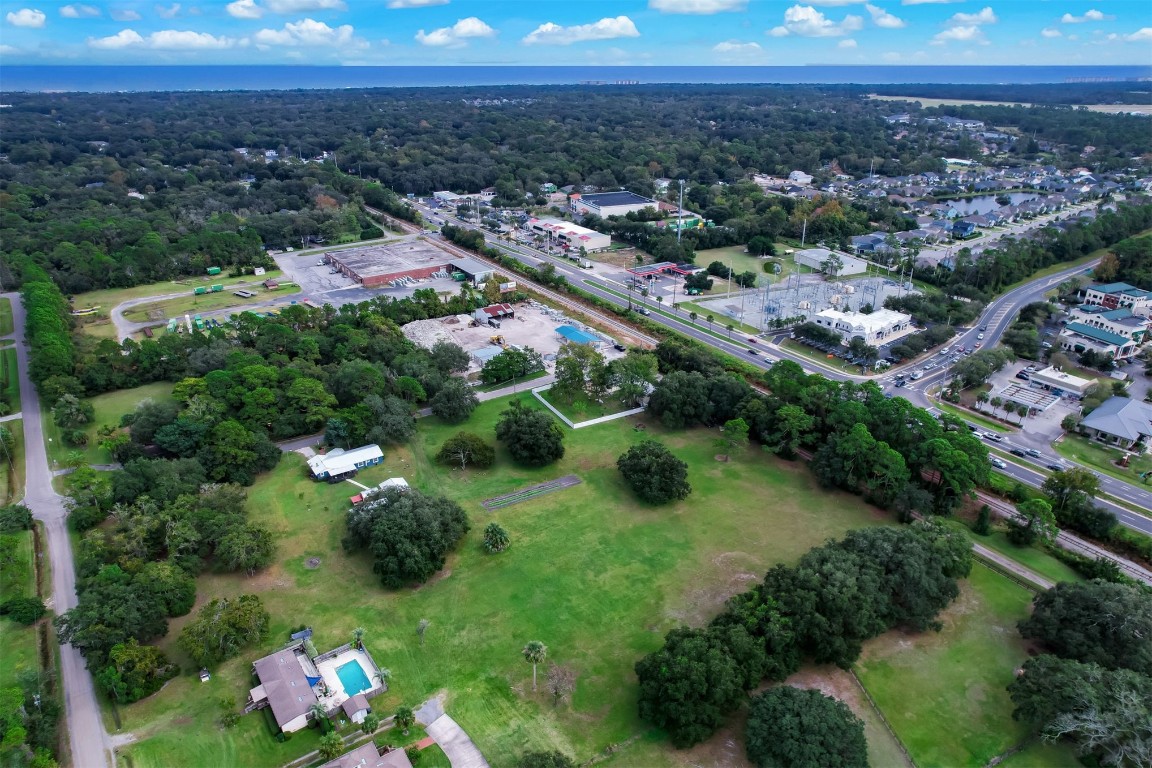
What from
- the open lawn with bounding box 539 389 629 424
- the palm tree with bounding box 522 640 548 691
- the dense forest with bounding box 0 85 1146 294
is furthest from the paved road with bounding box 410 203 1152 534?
the palm tree with bounding box 522 640 548 691

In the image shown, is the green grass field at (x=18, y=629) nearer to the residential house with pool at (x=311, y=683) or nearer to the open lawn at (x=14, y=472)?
the open lawn at (x=14, y=472)

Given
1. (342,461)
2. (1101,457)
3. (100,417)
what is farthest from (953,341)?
(100,417)

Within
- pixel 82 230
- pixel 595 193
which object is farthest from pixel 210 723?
pixel 595 193

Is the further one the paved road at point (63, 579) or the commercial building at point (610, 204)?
the commercial building at point (610, 204)

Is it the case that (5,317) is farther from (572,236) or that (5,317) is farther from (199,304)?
(572,236)

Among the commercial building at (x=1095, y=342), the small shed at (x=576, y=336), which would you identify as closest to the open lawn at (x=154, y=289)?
the small shed at (x=576, y=336)

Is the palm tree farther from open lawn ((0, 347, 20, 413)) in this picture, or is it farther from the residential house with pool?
open lawn ((0, 347, 20, 413))

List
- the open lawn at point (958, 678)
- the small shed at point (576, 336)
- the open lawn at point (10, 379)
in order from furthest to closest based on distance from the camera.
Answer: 1. the small shed at point (576, 336)
2. the open lawn at point (10, 379)
3. the open lawn at point (958, 678)

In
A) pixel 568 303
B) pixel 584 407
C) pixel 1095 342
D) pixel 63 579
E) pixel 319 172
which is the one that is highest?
pixel 319 172
